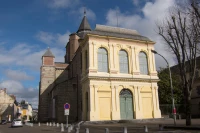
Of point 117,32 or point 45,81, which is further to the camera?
point 45,81

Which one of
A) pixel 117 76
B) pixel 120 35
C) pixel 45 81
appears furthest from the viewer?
pixel 45 81

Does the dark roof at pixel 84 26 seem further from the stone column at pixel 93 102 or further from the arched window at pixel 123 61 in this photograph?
the stone column at pixel 93 102

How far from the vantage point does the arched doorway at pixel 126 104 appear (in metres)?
28.0

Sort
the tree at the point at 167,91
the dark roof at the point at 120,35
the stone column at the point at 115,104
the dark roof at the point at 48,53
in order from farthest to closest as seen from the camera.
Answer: the dark roof at the point at 48,53 → the tree at the point at 167,91 → the dark roof at the point at 120,35 → the stone column at the point at 115,104

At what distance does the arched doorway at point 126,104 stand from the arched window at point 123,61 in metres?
3.03

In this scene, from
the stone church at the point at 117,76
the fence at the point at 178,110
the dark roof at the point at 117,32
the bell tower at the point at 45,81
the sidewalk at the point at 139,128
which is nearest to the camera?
the sidewalk at the point at 139,128

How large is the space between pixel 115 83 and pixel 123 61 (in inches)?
150

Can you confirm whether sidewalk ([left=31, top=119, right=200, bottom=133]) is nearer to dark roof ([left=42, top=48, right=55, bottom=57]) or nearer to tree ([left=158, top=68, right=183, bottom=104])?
tree ([left=158, top=68, right=183, bottom=104])

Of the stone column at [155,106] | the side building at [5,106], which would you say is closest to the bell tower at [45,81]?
the stone column at [155,106]

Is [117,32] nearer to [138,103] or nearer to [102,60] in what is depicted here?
[102,60]

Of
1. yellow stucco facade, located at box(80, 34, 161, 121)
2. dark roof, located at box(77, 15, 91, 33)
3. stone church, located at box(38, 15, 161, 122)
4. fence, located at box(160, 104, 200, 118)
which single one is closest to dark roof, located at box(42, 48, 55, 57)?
dark roof, located at box(77, 15, 91, 33)

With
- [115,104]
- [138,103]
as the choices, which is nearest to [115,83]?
[115,104]

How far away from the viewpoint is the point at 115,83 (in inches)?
1109

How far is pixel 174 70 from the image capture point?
1863 inches
